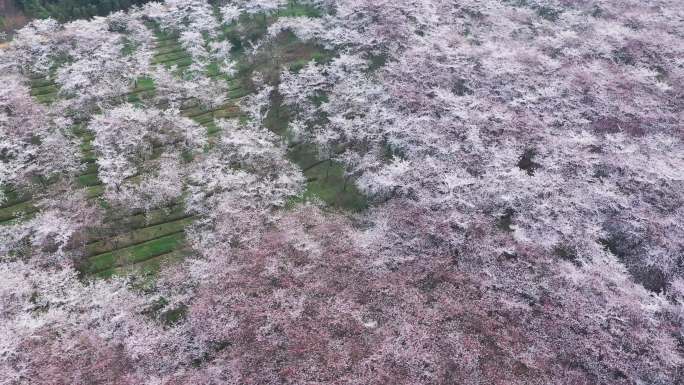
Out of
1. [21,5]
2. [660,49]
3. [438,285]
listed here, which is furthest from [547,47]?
[21,5]

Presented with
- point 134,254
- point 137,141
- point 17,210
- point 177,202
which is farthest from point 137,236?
point 17,210

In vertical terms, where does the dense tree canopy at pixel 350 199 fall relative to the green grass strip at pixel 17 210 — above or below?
above

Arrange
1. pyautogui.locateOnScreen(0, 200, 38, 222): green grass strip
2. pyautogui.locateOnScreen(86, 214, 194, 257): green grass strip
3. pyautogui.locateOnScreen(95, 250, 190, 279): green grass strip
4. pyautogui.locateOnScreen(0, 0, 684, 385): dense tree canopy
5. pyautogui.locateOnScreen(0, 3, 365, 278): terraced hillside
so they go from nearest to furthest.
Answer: pyautogui.locateOnScreen(0, 0, 684, 385): dense tree canopy → pyautogui.locateOnScreen(95, 250, 190, 279): green grass strip → pyautogui.locateOnScreen(0, 3, 365, 278): terraced hillside → pyautogui.locateOnScreen(86, 214, 194, 257): green grass strip → pyautogui.locateOnScreen(0, 200, 38, 222): green grass strip

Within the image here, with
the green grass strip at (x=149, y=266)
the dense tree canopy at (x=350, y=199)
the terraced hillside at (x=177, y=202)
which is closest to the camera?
the dense tree canopy at (x=350, y=199)

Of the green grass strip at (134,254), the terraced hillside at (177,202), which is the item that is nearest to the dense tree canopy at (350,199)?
Answer: the green grass strip at (134,254)

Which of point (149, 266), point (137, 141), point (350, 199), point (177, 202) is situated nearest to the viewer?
point (149, 266)

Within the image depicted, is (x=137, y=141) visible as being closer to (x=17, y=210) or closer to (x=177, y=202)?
(x=177, y=202)

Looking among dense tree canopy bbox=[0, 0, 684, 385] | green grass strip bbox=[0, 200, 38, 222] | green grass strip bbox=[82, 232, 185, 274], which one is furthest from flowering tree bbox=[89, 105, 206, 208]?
green grass strip bbox=[0, 200, 38, 222]

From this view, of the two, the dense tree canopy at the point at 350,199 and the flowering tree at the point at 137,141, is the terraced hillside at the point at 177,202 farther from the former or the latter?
the flowering tree at the point at 137,141

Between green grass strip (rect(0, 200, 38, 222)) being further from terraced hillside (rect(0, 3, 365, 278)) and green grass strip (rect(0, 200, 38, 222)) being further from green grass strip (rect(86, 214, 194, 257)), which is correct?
green grass strip (rect(86, 214, 194, 257))

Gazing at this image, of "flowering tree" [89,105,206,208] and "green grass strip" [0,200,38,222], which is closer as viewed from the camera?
"green grass strip" [0,200,38,222]

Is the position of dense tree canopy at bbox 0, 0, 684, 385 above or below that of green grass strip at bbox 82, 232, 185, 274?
above
